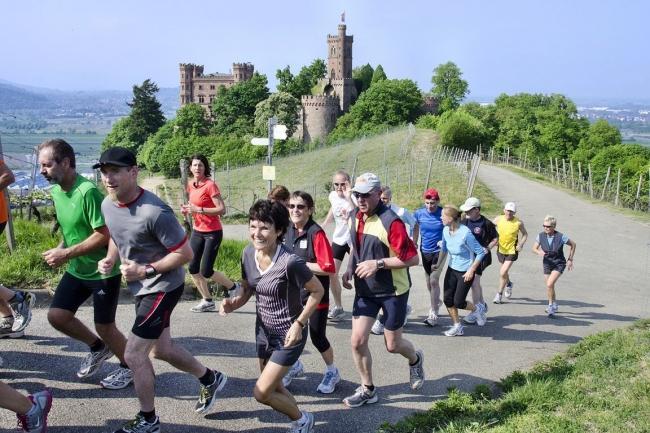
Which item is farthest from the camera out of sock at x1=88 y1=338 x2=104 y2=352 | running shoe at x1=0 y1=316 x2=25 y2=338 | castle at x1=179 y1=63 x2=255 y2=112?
castle at x1=179 y1=63 x2=255 y2=112

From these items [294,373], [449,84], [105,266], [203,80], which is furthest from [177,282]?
[203,80]

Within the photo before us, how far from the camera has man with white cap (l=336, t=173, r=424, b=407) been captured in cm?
532

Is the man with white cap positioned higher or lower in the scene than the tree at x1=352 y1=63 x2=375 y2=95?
lower

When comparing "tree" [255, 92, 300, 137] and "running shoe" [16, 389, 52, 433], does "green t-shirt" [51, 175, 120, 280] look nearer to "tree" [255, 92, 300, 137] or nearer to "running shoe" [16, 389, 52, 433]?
"running shoe" [16, 389, 52, 433]

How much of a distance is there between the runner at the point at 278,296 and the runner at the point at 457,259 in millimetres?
3602

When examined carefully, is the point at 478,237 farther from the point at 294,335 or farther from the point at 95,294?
the point at 95,294

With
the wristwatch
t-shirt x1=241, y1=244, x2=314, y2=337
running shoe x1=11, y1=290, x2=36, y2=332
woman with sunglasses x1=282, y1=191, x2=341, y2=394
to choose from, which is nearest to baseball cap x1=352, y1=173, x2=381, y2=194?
woman with sunglasses x1=282, y1=191, x2=341, y2=394

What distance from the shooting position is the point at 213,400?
5.01m

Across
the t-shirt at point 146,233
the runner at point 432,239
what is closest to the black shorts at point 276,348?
the t-shirt at point 146,233

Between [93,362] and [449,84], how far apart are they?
11190 cm

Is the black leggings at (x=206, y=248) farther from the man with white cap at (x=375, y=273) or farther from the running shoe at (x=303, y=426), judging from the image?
the running shoe at (x=303, y=426)

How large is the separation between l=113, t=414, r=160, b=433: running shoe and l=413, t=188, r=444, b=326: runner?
4.60 meters

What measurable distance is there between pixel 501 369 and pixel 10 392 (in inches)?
182

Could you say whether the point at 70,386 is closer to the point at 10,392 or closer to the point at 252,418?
the point at 10,392
